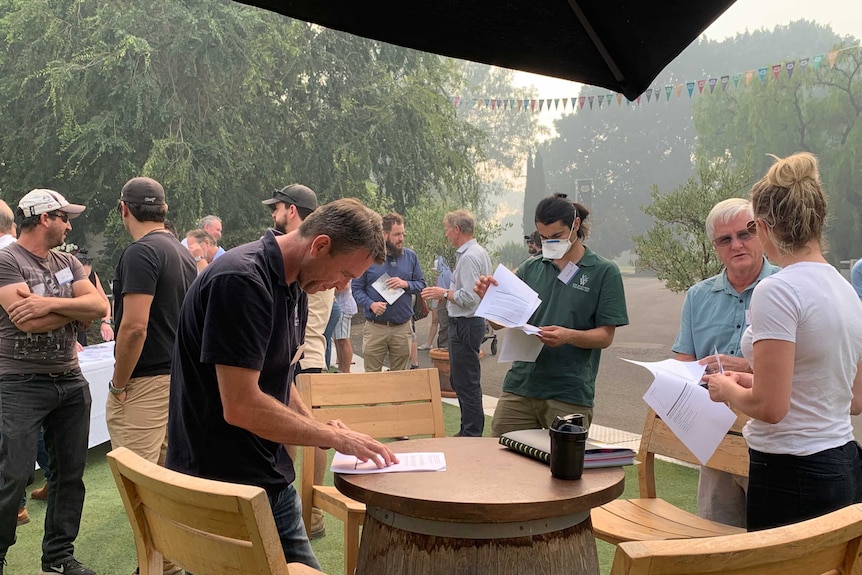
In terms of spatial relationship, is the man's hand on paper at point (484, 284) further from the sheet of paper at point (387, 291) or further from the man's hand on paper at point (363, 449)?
the sheet of paper at point (387, 291)

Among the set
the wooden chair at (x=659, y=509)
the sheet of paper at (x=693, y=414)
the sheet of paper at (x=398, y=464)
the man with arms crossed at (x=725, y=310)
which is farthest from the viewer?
the man with arms crossed at (x=725, y=310)

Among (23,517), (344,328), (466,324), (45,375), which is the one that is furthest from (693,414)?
(344,328)

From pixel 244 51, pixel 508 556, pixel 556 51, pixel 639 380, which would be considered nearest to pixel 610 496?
pixel 508 556

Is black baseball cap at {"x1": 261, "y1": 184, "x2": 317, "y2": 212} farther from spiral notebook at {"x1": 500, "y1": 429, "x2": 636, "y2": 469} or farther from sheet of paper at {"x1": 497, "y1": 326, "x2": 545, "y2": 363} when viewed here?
spiral notebook at {"x1": 500, "y1": 429, "x2": 636, "y2": 469}

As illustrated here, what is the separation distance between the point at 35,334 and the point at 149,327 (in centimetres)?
54

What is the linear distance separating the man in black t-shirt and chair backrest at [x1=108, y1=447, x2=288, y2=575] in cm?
30

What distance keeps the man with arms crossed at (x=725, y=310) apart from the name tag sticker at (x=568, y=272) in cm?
57

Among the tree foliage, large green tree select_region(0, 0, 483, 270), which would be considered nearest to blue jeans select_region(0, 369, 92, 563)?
the tree foliage

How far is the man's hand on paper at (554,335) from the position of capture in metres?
3.32

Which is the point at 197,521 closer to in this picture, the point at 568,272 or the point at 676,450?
the point at 676,450

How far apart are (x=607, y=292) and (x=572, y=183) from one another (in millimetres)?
71004

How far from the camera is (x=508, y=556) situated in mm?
1889

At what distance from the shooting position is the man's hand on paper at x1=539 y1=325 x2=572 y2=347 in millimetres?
3322

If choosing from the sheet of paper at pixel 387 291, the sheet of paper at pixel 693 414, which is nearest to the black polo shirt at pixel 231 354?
the sheet of paper at pixel 693 414
